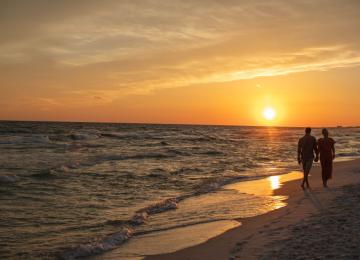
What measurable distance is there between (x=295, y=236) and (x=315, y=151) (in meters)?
7.35

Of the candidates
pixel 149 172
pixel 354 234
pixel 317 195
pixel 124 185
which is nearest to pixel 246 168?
pixel 149 172

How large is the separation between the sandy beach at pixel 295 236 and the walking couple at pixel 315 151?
2797 mm

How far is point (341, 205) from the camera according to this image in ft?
32.1

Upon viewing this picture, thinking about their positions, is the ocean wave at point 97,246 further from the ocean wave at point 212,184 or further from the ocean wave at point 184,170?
the ocean wave at point 184,170

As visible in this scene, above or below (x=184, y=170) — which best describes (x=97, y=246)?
above

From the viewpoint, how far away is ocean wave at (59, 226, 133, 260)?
7.38m

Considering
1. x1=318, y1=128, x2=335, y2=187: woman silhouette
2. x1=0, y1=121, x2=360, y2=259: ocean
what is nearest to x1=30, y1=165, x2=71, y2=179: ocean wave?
x1=0, y1=121, x2=360, y2=259: ocean

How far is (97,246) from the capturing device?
7797 millimetres

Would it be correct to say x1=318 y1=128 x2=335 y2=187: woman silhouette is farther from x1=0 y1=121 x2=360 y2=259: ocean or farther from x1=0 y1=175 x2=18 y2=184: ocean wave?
x1=0 y1=175 x2=18 y2=184: ocean wave

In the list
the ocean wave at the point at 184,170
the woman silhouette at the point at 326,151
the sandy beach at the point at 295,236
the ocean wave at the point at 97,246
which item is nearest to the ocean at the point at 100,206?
the ocean wave at the point at 97,246

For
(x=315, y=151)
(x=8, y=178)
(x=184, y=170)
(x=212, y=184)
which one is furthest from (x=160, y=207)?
(x=184, y=170)

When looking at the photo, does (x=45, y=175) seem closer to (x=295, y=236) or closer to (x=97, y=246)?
(x=97, y=246)

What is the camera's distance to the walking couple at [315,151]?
13797 mm

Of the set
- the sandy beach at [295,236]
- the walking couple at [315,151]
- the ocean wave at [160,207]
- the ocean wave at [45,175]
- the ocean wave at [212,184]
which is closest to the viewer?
the sandy beach at [295,236]
